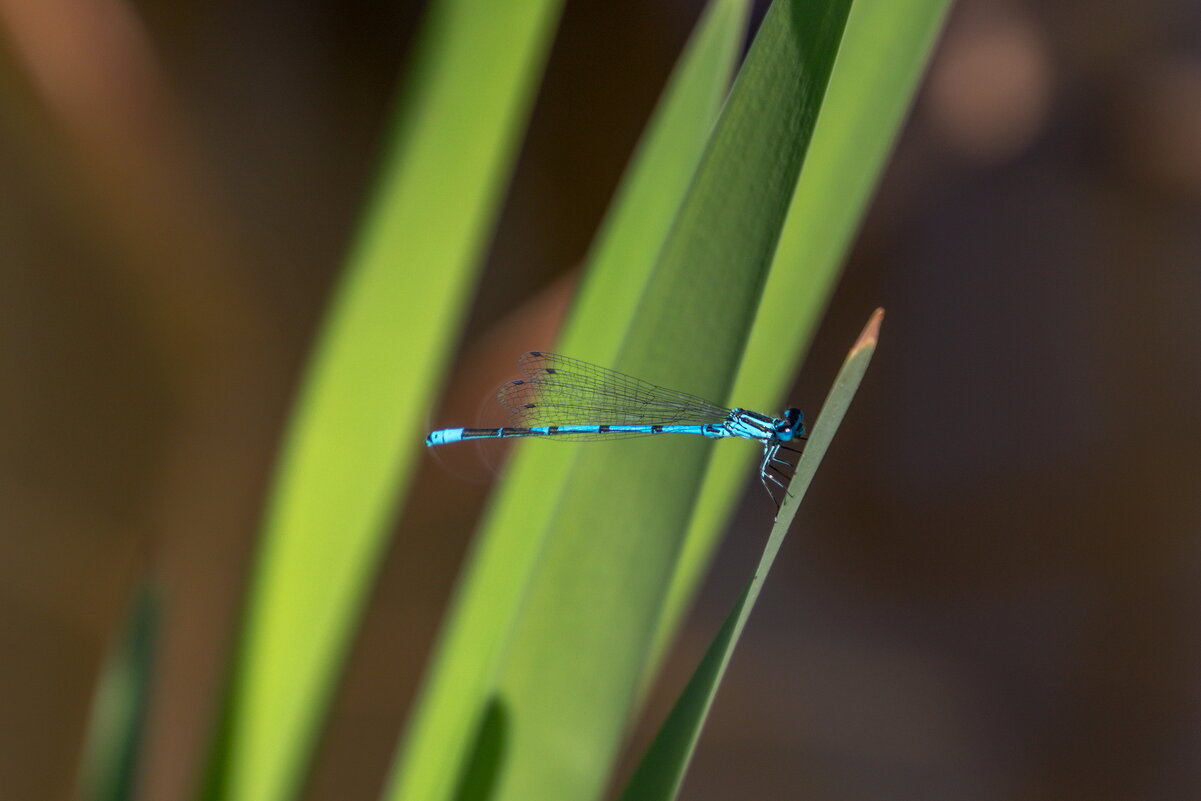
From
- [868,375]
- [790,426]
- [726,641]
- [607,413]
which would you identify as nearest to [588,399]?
[607,413]

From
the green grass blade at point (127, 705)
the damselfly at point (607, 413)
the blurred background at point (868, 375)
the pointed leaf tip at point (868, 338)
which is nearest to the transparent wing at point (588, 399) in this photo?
the damselfly at point (607, 413)

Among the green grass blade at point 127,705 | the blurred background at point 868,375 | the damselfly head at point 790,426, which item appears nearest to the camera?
the green grass blade at point 127,705

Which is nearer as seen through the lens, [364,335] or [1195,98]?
[364,335]

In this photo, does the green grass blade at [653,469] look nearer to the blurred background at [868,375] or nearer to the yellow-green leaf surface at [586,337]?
the yellow-green leaf surface at [586,337]

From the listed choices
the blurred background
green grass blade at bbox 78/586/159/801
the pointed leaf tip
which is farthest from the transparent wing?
the blurred background

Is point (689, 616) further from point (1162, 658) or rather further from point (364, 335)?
point (364, 335)

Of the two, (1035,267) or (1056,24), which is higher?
(1056,24)

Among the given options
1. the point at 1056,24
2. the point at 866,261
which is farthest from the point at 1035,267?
the point at 1056,24

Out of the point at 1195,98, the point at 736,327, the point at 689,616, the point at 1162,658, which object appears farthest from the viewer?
the point at 689,616
